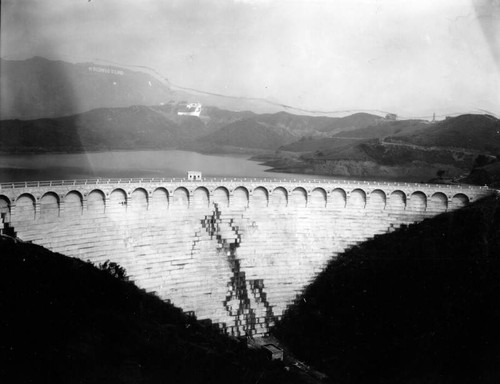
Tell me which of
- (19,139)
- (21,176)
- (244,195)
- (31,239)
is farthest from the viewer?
(19,139)

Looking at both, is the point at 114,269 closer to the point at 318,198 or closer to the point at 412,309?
the point at 318,198

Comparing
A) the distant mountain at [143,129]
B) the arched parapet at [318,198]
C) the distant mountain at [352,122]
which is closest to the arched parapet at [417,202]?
the arched parapet at [318,198]

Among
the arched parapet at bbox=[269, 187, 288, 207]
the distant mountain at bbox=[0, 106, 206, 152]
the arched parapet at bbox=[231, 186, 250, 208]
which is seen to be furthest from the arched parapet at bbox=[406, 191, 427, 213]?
the distant mountain at bbox=[0, 106, 206, 152]

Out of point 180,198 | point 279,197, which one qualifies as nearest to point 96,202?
point 180,198

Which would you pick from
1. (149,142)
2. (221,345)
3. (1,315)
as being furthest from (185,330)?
(149,142)

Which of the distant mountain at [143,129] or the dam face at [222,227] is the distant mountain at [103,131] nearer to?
the distant mountain at [143,129]

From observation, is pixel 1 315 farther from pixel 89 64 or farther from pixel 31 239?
pixel 89 64

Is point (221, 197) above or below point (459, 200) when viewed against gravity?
below
